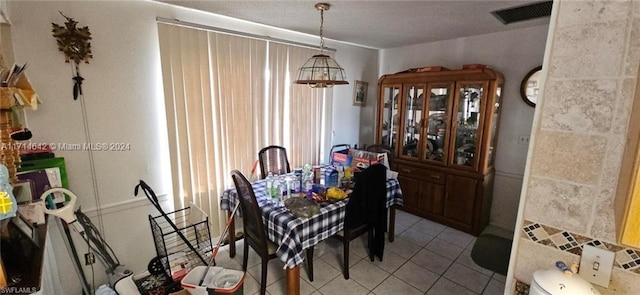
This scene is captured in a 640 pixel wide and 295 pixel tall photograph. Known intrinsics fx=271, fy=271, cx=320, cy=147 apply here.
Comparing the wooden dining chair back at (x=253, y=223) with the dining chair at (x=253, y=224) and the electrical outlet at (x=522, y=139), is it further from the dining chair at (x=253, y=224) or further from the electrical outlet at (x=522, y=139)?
the electrical outlet at (x=522, y=139)

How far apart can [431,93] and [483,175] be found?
3.53 ft

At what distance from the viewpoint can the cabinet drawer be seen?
10.5 ft

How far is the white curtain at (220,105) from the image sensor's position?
2299mm

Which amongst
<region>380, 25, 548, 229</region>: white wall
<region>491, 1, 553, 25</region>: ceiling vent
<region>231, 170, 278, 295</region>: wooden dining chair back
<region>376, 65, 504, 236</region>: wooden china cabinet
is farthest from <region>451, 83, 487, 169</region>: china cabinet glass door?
<region>231, 170, 278, 295</region>: wooden dining chair back

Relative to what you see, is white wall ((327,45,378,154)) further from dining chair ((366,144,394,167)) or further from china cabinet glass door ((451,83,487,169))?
china cabinet glass door ((451,83,487,169))

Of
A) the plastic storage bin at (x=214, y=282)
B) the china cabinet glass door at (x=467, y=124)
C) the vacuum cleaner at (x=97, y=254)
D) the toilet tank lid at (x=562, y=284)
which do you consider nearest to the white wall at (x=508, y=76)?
the china cabinet glass door at (x=467, y=124)

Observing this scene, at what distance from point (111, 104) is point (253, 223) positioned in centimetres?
139

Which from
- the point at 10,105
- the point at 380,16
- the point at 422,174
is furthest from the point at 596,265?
the point at 422,174

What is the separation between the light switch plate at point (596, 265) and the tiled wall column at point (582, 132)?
14 millimetres

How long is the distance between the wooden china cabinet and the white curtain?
1295 millimetres

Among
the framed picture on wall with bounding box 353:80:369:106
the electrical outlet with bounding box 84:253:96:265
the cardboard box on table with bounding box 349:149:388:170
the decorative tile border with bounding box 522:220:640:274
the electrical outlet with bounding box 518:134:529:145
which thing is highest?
the framed picture on wall with bounding box 353:80:369:106

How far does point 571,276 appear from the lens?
679 millimetres

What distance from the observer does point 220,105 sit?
2555 millimetres

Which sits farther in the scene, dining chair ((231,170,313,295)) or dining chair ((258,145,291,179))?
dining chair ((258,145,291,179))
